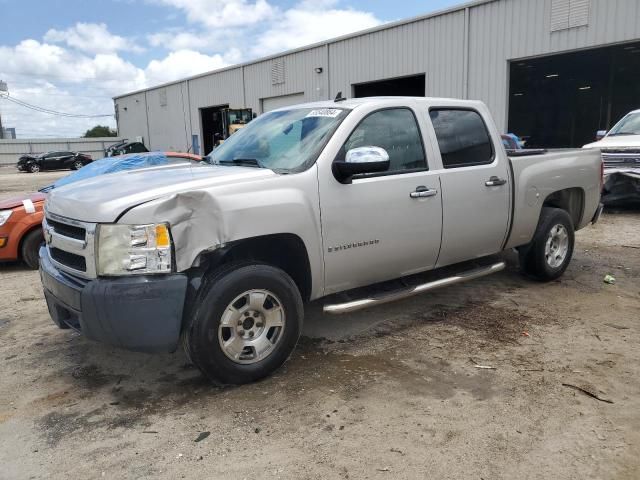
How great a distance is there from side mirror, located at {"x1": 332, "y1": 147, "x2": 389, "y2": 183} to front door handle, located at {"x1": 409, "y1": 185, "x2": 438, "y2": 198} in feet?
1.74

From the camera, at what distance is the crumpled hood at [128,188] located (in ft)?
10.5

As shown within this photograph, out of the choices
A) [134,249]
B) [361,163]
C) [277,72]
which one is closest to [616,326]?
[361,163]

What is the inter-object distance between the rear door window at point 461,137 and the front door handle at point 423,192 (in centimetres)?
35

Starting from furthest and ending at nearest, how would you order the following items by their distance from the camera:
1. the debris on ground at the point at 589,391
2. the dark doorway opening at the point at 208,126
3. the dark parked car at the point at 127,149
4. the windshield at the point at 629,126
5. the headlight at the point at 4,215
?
the dark doorway opening at the point at 208,126, the dark parked car at the point at 127,149, the windshield at the point at 629,126, the headlight at the point at 4,215, the debris on ground at the point at 589,391

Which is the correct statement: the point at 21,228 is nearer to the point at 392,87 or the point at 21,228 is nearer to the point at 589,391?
the point at 589,391

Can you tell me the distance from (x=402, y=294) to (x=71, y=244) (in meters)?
2.45

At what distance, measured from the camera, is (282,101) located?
28625mm

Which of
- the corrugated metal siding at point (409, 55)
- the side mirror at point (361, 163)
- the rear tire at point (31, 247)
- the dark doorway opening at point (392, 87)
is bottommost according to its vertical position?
the rear tire at point (31, 247)

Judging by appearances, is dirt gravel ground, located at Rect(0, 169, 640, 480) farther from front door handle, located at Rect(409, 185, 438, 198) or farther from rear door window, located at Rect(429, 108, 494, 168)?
rear door window, located at Rect(429, 108, 494, 168)

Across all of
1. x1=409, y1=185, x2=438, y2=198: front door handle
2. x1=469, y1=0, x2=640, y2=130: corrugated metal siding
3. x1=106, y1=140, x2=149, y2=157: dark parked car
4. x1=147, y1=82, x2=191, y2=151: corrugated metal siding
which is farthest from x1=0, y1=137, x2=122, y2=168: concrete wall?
x1=409, y1=185, x2=438, y2=198: front door handle

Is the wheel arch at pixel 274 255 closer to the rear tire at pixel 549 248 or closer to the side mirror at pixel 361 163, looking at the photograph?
the side mirror at pixel 361 163

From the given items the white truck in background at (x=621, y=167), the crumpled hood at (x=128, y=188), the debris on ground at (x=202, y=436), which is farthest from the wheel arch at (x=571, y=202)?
the debris on ground at (x=202, y=436)

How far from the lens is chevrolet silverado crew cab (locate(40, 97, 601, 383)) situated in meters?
3.18

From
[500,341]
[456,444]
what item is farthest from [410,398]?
[500,341]
